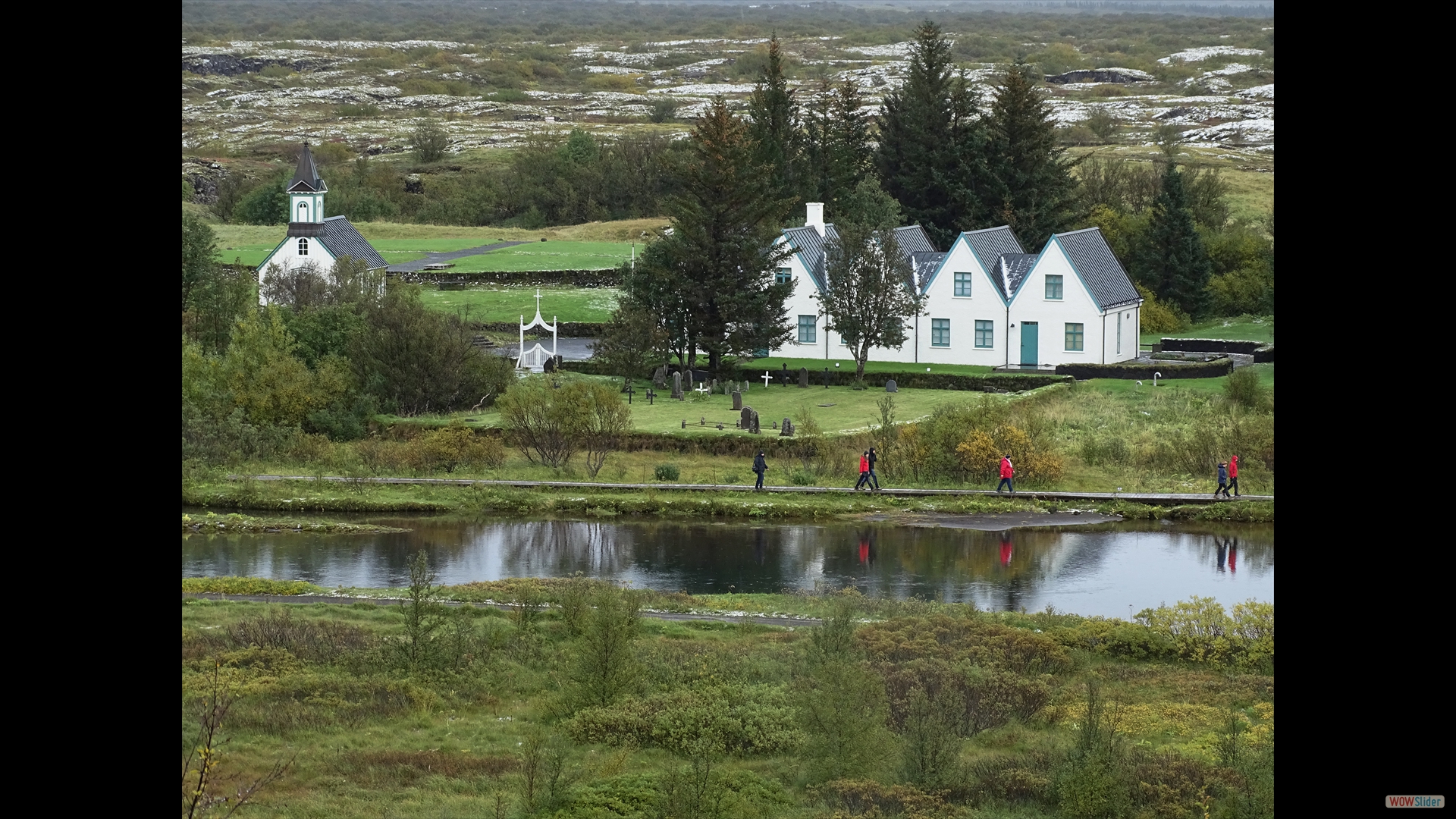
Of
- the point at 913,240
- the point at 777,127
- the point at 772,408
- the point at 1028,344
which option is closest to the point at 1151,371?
the point at 1028,344

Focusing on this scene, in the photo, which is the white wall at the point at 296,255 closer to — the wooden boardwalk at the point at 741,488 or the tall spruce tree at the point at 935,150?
the wooden boardwalk at the point at 741,488

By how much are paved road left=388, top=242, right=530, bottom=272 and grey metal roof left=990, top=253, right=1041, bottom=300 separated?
23897mm

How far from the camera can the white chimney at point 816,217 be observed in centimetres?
4850

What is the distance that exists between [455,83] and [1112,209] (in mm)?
116661

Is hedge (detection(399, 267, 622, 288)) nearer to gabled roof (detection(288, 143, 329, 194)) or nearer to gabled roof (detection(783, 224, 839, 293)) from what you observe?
gabled roof (detection(288, 143, 329, 194))

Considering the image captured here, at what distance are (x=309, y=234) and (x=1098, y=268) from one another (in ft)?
81.3

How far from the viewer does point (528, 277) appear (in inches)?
2329

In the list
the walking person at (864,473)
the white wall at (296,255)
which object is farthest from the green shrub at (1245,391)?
the white wall at (296,255)

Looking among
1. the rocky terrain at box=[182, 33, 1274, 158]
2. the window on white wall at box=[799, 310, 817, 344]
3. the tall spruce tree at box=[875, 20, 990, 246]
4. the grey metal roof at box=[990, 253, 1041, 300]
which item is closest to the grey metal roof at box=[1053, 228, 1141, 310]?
the grey metal roof at box=[990, 253, 1041, 300]

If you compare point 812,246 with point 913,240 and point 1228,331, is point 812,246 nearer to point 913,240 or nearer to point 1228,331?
point 913,240

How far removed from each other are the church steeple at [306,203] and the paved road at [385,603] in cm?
2960
